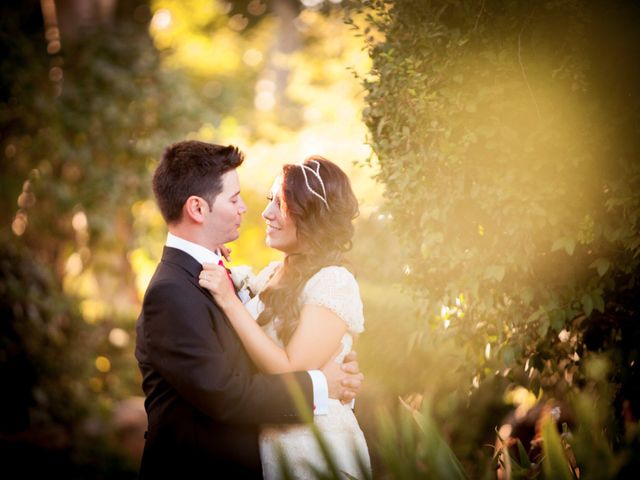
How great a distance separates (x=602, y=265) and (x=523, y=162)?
62 centimetres

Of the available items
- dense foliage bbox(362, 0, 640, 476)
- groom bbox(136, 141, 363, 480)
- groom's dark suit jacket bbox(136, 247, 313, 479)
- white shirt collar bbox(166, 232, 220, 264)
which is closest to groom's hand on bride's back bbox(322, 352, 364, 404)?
groom bbox(136, 141, 363, 480)

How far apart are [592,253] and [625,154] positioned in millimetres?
541

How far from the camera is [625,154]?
11.2 feet

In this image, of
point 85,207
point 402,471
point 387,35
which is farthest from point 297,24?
point 402,471

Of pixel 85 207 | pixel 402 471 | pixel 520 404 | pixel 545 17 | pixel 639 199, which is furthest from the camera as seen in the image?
pixel 85 207

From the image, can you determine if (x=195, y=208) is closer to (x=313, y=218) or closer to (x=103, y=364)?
(x=313, y=218)

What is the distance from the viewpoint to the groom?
282cm

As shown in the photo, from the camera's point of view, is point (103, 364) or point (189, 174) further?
point (103, 364)

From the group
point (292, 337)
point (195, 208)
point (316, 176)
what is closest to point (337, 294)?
point (292, 337)

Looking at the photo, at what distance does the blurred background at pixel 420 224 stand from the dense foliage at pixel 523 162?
11 mm

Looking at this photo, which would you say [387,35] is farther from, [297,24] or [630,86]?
[297,24]

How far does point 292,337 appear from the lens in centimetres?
311

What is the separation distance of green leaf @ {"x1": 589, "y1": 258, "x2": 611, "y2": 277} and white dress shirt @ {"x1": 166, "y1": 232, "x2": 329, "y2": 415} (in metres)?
1.43

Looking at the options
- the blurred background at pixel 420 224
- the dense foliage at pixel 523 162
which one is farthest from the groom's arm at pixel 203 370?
the dense foliage at pixel 523 162
